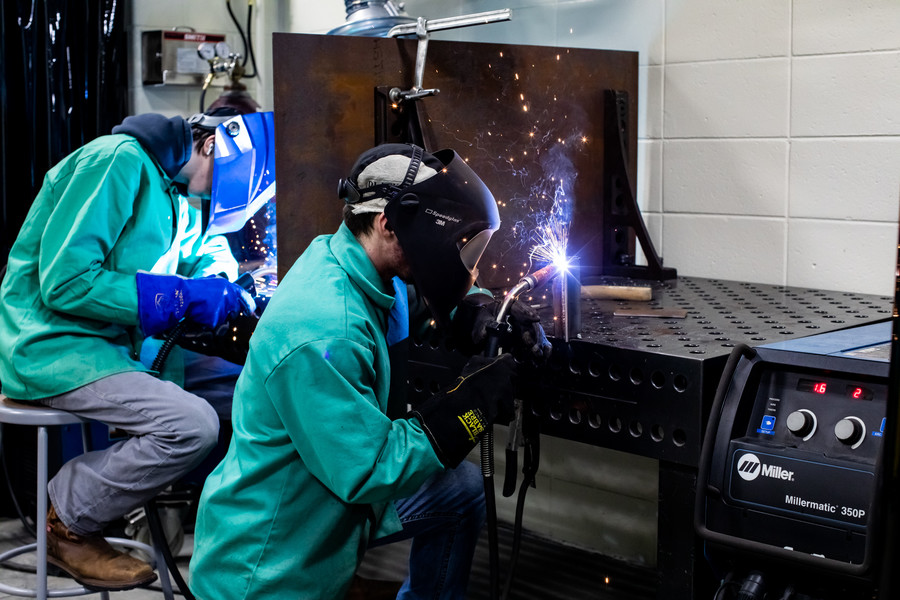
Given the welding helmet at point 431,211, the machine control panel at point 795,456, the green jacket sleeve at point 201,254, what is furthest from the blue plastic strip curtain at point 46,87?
the machine control panel at point 795,456

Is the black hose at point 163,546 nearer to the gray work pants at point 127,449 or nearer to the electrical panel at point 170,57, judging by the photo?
the gray work pants at point 127,449

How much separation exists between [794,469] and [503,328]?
1.65 feet

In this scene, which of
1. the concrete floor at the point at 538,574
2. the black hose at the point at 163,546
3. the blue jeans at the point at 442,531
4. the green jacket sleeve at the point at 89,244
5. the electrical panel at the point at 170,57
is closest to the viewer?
the blue jeans at the point at 442,531

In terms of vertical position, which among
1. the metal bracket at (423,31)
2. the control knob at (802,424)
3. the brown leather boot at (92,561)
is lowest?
the brown leather boot at (92,561)

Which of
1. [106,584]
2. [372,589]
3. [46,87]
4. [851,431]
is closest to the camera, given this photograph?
[851,431]

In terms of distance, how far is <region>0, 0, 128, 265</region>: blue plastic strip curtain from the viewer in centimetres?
301

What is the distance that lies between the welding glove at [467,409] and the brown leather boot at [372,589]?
67 cm

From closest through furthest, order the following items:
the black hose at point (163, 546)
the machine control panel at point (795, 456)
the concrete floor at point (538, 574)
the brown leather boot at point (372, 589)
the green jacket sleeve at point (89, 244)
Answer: the machine control panel at point (795, 456), the brown leather boot at point (372, 589), the green jacket sleeve at point (89, 244), the black hose at point (163, 546), the concrete floor at point (538, 574)

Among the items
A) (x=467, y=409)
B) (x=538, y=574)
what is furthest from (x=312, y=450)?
(x=538, y=574)

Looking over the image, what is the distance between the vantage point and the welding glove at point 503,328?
1506 millimetres

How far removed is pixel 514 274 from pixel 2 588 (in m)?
1.39

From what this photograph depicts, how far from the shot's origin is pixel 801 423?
1249mm

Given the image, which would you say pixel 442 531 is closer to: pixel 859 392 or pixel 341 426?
pixel 341 426

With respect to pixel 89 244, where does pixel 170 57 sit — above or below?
above
